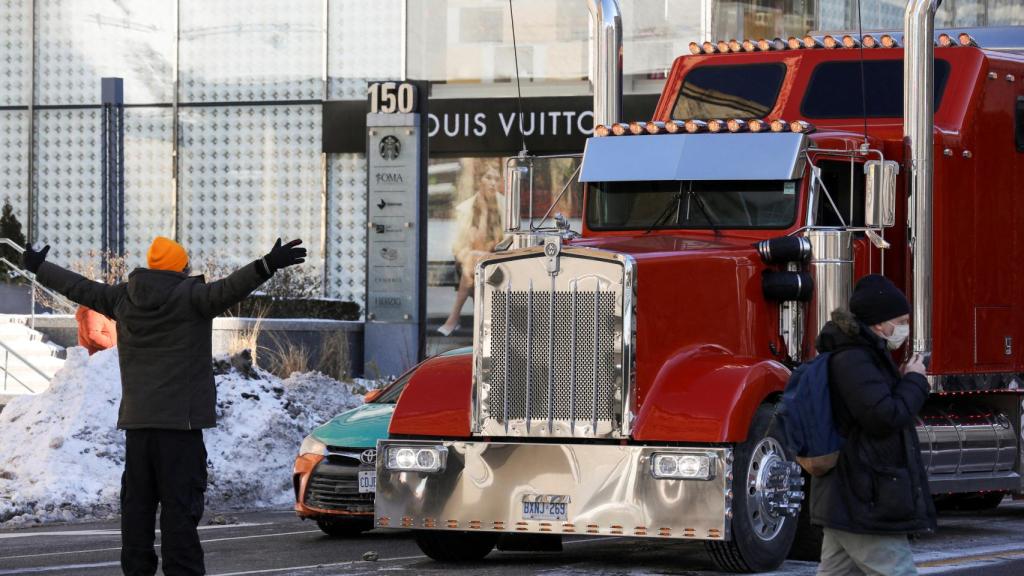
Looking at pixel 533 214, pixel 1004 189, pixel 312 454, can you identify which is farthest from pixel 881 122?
pixel 312 454

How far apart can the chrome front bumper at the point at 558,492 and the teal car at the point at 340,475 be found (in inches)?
61.9

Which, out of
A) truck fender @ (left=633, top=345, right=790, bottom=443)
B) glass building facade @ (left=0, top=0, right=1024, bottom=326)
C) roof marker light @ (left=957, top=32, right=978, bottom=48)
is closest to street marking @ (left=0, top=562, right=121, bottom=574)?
truck fender @ (left=633, top=345, right=790, bottom=443)

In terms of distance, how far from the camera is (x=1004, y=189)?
45.4 feet

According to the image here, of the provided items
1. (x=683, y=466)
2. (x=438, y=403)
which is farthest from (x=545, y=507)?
(x=438, y=403)

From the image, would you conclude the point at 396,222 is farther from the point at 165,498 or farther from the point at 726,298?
the point at 165,498

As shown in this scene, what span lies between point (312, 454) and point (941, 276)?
15.6 feet

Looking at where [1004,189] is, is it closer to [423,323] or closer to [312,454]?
[312,454]

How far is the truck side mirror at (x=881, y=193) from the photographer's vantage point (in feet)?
39.5

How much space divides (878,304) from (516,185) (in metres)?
6.30

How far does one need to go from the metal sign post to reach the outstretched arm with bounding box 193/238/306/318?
1664 cm

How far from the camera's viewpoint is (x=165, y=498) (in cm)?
934

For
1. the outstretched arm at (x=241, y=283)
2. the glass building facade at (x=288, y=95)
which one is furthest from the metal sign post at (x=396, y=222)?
the outstretched arm at (x=241, y=283)

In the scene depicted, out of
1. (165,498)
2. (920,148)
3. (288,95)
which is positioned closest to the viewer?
(165,498)

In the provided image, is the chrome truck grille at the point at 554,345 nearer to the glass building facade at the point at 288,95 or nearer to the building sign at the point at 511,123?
the building sign at the point at 511,123
